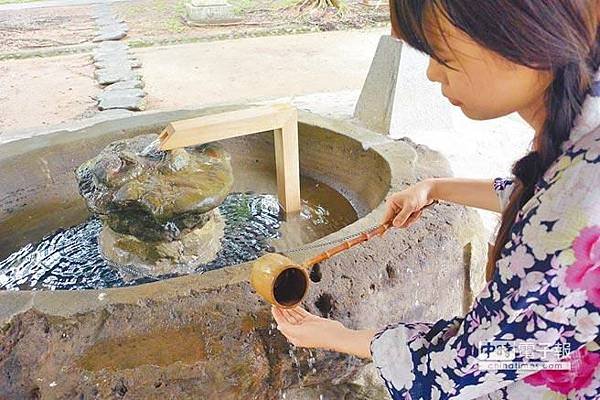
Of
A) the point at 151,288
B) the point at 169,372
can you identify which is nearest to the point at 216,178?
the point at 151,288

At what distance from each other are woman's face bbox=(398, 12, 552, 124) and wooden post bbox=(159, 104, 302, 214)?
1213mm

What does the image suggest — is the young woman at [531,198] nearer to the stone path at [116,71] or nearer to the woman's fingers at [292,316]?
A: the woman's fingers at [292,316]

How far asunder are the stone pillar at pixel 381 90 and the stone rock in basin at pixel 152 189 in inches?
72.4

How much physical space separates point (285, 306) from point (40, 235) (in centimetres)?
160

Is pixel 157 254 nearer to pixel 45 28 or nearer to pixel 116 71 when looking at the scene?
pixel 116 71

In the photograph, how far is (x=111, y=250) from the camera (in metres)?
2.32

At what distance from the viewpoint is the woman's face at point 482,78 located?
0.88 metres

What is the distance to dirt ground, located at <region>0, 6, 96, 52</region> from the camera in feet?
28.7

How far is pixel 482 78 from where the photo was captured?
0.91 m

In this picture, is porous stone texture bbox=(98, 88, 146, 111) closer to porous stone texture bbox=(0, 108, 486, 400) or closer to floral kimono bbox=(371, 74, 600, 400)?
porous stone texture bbox=(0, 108, 486, 400)

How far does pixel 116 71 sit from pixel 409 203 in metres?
5.84

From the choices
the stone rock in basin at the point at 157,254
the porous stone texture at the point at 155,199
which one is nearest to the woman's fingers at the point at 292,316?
the porous stone texture at the point at 155,199

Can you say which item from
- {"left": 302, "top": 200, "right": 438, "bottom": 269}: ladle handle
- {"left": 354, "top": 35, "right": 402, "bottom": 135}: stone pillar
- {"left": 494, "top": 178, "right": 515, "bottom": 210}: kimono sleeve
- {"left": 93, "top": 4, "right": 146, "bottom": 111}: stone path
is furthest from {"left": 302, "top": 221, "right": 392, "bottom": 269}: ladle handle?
{"left": 93, "top": 4, "right": 146, "bottom": 111}: stone path

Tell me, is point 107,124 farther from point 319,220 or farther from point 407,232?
point 407,232
